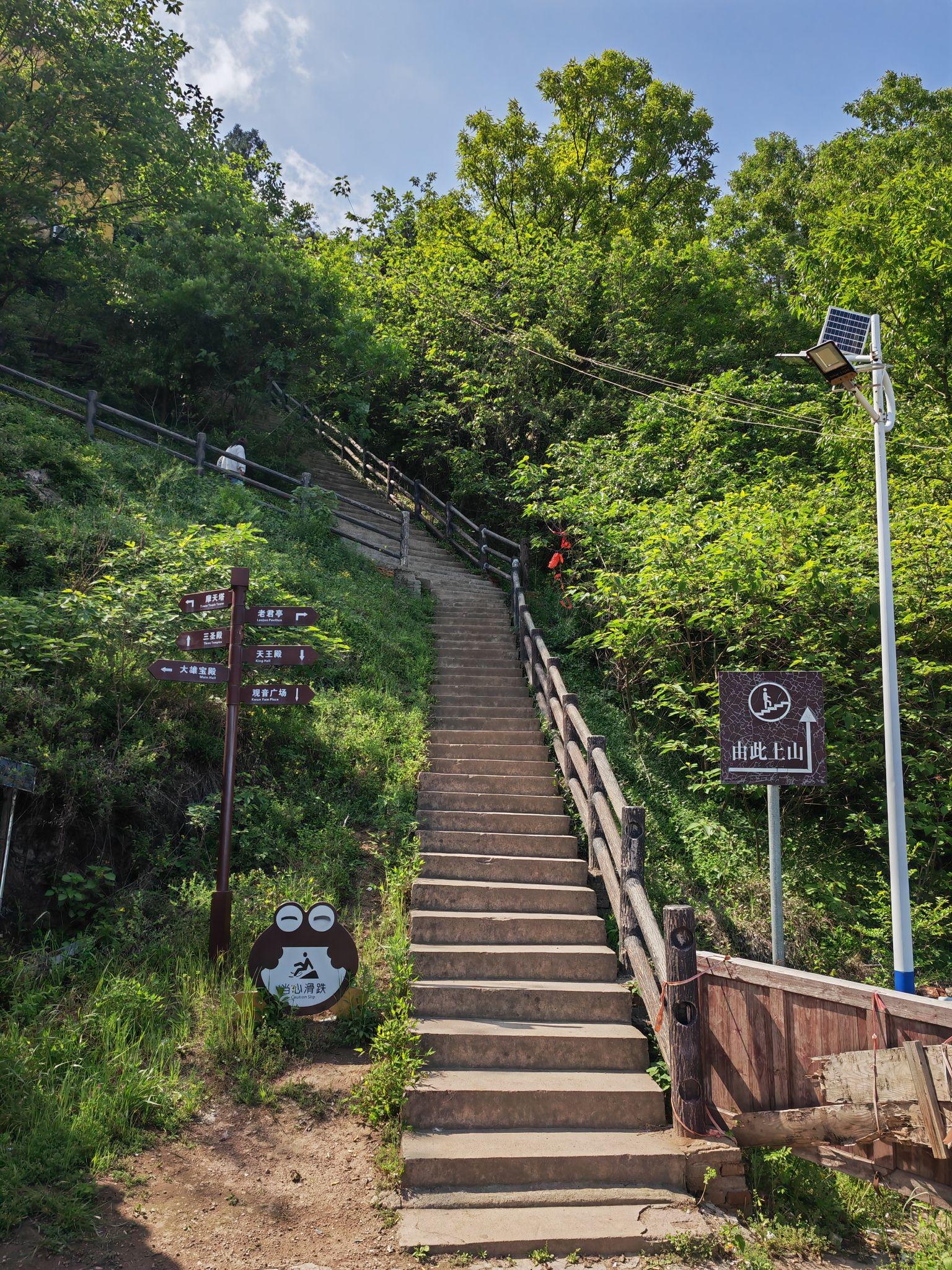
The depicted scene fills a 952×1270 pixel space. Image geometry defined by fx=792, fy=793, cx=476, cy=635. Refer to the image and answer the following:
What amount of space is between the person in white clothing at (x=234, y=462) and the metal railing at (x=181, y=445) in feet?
0.21

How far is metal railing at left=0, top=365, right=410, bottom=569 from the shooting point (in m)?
13.1

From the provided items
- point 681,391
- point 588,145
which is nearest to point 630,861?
point 681,391

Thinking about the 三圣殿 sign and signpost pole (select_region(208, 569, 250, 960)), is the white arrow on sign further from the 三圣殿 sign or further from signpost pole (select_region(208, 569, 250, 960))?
signpost pole (select_region(208, 569, 250, 960))

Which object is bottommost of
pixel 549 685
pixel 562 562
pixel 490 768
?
pixel 490 768

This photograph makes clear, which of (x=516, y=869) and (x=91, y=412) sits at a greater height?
(x=91, y=412)

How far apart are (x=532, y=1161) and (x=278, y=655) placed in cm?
406

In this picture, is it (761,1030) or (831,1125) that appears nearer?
(831,1125)

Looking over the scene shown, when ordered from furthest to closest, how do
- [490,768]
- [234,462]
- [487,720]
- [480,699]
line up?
[234,462]
[480,699]
[487,720]
[490,768]

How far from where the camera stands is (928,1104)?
4.02 m

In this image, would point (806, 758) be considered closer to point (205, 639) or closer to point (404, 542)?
point (205, 639)

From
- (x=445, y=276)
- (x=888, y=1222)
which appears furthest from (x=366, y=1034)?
(x=445, y=276)

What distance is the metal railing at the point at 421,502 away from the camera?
55.2 ft

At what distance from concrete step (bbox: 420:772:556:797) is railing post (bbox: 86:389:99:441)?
889cm

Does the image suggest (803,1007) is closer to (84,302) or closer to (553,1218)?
(553,1218)
